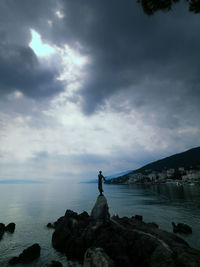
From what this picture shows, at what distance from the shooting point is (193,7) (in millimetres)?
9133

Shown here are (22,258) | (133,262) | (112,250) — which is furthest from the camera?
(22,258)

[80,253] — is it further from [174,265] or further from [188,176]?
[188,176]

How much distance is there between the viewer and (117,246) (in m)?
15.2

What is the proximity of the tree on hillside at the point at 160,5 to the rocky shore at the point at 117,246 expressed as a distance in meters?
16.9

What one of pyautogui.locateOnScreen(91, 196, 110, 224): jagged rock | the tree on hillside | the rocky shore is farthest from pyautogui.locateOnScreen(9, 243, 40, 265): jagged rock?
the tree on hillside

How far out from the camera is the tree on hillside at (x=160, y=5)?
9.05m

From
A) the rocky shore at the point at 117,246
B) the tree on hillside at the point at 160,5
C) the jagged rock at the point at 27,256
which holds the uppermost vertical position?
the tree on hillside at the point at 160,5

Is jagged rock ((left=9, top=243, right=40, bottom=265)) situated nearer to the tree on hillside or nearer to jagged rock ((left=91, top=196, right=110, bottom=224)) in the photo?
jagged rock ((left=91, top=196, right=110, bottom=224))

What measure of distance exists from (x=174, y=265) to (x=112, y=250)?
19.2 feet

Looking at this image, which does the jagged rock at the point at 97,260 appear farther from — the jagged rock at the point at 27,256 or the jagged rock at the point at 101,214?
the jagged rock at the point at 27,256

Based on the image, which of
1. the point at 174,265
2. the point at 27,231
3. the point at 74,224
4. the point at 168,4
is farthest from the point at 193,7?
the point at 27,231

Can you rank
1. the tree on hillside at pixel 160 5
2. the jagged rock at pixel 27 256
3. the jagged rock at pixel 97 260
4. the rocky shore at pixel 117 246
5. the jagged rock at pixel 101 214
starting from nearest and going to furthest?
the tree on hillside at pixel 160 5
the jagged rock at pixel 97 260
the rocky shore at pixel 117 246
the jagged rock at pixel 27 256
the jagged rock at pixel 101 214

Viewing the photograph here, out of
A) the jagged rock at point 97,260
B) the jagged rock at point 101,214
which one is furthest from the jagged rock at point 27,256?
the jagged rock at point 97,260

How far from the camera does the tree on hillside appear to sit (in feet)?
29.7
